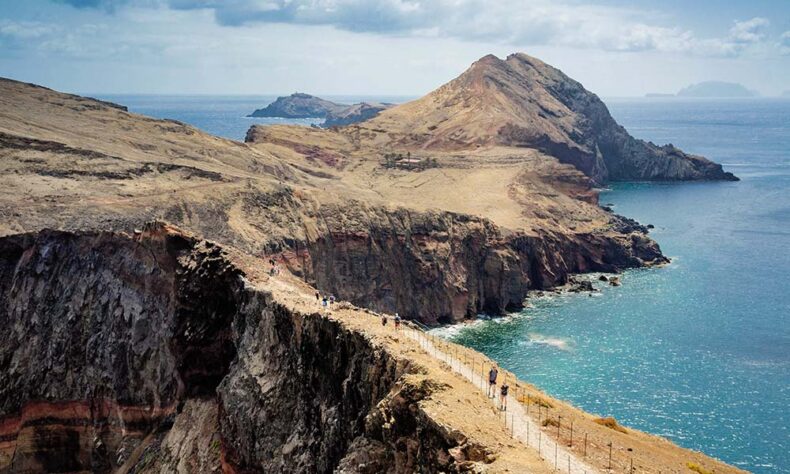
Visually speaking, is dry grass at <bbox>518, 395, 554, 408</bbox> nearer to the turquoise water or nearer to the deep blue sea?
the turquoise water

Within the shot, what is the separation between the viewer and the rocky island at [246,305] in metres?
39.7

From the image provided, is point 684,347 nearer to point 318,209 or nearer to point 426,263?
point 426,263

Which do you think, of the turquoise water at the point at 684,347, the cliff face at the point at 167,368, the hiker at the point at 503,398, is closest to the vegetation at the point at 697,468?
the hiker at the point at 503,398

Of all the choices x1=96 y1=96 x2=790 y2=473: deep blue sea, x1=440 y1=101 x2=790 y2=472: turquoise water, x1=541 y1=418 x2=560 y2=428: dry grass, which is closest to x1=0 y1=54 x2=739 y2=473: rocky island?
x1=541 y1=418 x2=560 y2=428: dry grass

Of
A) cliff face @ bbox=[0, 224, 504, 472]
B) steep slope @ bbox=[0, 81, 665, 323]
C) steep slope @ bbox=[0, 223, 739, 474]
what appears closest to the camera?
steep slope @ bbox=[0, 223, 739, 474]

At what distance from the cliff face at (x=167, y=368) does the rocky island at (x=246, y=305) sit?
6.4 inches

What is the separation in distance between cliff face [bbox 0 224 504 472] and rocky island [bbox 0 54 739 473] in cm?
16

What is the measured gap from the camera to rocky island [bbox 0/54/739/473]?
3972 cm

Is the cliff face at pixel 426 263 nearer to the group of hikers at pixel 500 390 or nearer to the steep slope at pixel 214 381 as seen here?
the steep slope at pixel 214 381

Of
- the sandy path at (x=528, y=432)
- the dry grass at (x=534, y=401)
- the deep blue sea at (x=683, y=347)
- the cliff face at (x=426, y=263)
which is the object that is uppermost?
the sandy path at (x=528, y=432)

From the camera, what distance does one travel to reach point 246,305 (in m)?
56.6

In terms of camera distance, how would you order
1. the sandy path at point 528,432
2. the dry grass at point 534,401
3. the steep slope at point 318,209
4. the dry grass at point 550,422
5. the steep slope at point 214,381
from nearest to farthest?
the sandy path at point 528,432 → the steep slope at point 214,381 → the dry grass at point 550,422 → the dry grass at point 534,401 → the steep slope at point 318,209

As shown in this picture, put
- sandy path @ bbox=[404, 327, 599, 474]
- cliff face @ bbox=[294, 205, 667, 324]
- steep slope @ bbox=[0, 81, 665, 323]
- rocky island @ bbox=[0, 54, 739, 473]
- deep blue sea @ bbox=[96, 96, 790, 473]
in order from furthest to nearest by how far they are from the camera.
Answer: cliff face @ bbox=[294, 205, 667, 324]
steep slope @ bbox=[0, 81, 665, 323]
deep blue sea @ bbox=[96, 96, 790, 473]
rocky island @ bbox=[0, 54, 739, 473]
sandy path @ bbox=[404, 327, 599, 474]

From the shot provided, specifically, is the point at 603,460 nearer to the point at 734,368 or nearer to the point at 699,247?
the point at 734,368
